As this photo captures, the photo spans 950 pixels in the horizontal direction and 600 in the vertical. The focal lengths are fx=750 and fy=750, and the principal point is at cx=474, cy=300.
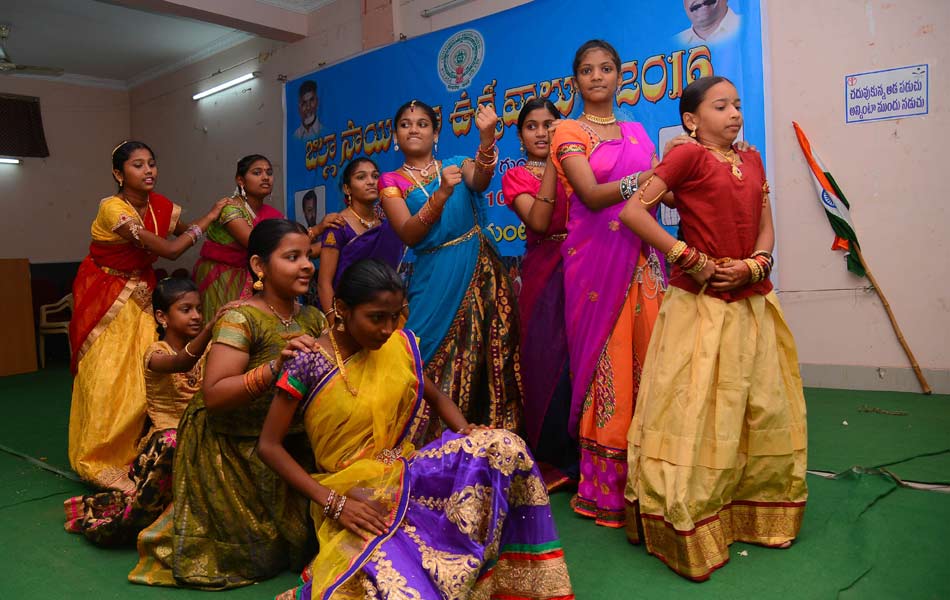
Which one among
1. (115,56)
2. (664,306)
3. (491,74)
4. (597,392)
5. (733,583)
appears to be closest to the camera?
(733,583)

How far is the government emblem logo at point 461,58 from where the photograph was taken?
233 inches

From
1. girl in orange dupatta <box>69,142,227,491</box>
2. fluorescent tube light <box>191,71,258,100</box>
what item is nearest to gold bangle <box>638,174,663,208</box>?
girl in orange dupatta <box>69,142,227,491</box>

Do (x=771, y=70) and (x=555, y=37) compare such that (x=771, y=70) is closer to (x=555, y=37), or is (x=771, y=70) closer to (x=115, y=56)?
(x=555, y=37)

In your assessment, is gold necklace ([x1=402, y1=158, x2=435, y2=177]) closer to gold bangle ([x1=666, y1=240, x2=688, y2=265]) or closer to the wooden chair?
gold bangle ([x1=666, y1=240, x2=688, y2=265])

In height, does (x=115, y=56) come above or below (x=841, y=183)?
above

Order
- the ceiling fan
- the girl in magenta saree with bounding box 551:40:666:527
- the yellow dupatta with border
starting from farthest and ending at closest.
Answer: the ceiling fan → the girl in magenta saree with bounding box 551:40:666:527 → the yellow dupatta with border

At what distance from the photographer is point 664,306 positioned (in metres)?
2.54

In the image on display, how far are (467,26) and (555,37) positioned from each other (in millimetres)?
924

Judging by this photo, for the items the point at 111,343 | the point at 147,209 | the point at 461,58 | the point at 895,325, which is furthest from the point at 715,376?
the point at 461,58

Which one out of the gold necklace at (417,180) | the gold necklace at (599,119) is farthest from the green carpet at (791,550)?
the gold necklace at (599,119)

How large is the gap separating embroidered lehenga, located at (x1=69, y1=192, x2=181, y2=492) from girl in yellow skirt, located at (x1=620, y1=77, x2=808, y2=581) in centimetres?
252

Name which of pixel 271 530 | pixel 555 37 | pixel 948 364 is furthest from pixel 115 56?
pixel 948 364

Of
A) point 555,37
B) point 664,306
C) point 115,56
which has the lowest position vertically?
point 664,306

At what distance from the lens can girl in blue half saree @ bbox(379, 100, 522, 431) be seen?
3131 mm
